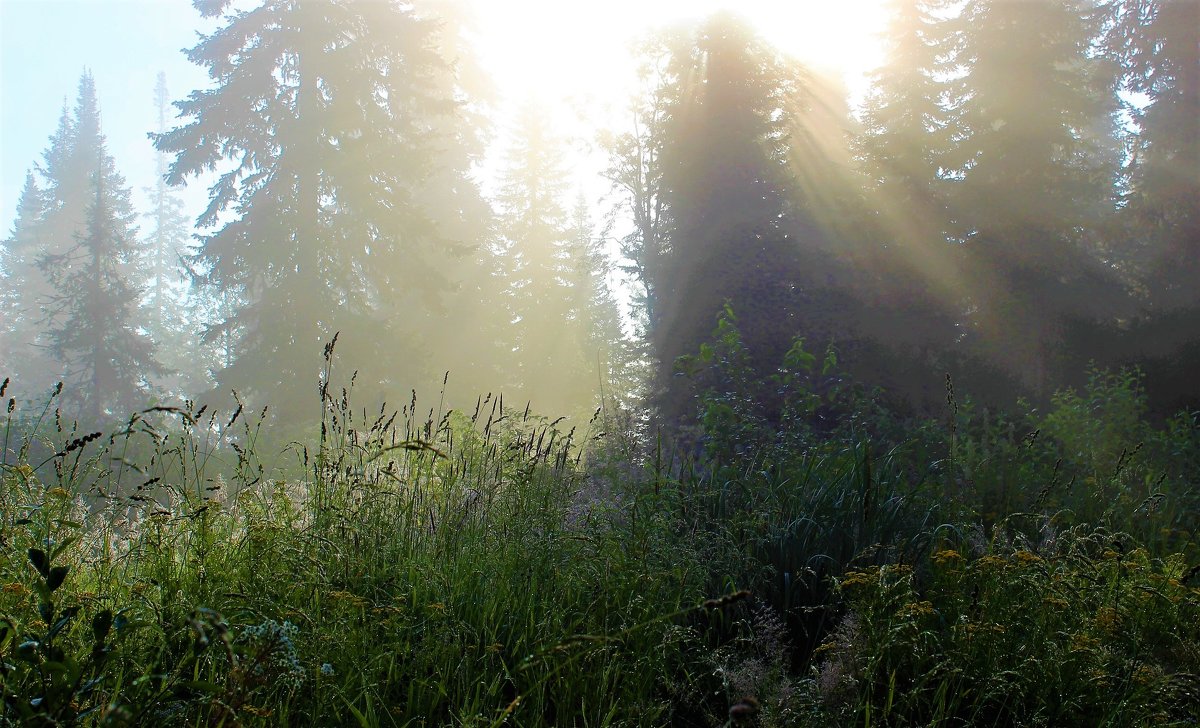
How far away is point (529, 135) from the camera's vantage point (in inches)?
1097

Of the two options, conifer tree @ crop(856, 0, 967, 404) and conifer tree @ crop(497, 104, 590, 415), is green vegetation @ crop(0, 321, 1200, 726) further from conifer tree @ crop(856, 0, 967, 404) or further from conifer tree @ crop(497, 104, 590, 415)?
conifer tree @ crop(497, 104, 590, 415)

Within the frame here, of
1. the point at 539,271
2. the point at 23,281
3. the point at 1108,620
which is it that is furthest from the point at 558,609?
the point at 23,281

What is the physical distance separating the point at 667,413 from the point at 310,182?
11.9 m

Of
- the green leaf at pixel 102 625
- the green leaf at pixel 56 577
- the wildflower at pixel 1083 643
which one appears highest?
the green leaf at pixel 56 577

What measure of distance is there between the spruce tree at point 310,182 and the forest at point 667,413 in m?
0.10

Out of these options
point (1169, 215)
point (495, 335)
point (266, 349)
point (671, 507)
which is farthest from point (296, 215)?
point (1169, 215)

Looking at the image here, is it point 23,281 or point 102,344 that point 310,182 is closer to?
point 102,344

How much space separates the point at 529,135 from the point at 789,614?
26.6m

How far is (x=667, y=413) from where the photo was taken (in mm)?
11633

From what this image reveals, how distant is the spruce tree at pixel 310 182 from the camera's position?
1800 cm

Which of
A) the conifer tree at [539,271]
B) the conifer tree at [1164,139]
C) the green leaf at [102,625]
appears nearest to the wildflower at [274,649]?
the green leaf at [102,625]

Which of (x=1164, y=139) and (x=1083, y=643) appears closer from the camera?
(x=1083, y=643)

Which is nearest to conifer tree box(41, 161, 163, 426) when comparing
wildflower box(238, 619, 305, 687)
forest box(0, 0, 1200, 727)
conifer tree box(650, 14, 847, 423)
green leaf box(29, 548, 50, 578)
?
forest box(0, 0, 1200, 727)

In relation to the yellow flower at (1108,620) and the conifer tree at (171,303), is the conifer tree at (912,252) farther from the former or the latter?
the conifer tree at (171,303)
